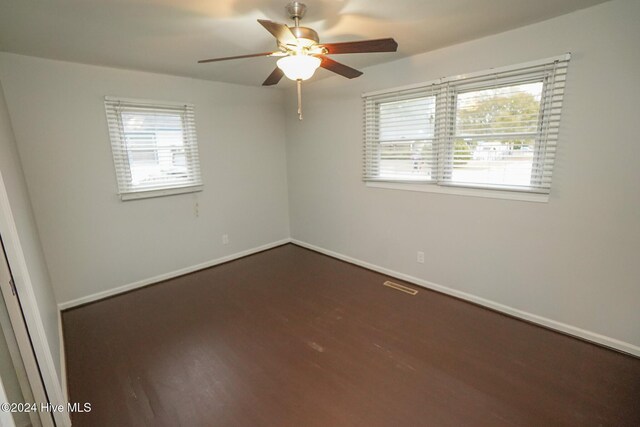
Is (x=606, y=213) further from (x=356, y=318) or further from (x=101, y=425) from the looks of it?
(x=101, y=425)

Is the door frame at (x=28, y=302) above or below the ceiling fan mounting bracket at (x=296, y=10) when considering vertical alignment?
below

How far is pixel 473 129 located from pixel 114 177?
359 centimetres

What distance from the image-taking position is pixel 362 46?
5.75ft

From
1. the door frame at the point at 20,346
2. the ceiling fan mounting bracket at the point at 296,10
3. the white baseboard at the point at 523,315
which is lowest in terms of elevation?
the white baseboard at the point at 523,315

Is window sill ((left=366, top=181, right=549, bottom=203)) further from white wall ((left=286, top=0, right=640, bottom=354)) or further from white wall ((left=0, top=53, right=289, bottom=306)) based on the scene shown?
white wall ((left=0, top=53, right=289, bottom=306))

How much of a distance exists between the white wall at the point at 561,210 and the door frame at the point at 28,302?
3.01m

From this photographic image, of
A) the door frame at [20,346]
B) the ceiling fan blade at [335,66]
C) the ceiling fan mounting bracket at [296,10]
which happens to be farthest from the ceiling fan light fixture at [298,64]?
the door frame at [20,346]

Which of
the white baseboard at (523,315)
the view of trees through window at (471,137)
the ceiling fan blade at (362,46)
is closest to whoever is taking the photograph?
the ceiling fan blade at (362,46)

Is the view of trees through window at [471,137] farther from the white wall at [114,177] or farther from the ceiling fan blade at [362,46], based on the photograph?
the white wall at [114,177]

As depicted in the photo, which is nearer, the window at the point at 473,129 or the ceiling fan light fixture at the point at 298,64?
the ceiling fan light fixture at the point at 298,64

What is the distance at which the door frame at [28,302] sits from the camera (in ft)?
4.56

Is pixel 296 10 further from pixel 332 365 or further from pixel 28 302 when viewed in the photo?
pixel 332 365

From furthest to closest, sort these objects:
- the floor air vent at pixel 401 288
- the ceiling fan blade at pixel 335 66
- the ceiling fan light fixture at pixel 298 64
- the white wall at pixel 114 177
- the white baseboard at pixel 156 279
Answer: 1. the floor air vent at pixel 401 288
2. the white baseboard at pixel 156 279
3. the white wall at pixel 114 177
4. the ceiling fan blade at pixel 335 66
5. the ceiling fan light fixture at pixel 298 64

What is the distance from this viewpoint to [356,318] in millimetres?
2682
